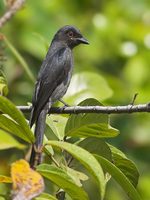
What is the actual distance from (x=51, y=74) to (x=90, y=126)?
2591 mm

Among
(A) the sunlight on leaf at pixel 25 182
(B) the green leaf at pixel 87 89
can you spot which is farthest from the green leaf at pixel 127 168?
(B) the green leaf at pixel 87 89

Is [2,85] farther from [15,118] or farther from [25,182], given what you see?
[25,182]

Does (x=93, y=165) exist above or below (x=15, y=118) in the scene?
below

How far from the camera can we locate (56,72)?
5855 mm

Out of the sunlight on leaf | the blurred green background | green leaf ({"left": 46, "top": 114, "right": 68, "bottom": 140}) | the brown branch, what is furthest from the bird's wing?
the sunlight on leaf

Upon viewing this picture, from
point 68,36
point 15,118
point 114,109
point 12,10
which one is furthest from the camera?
point 68,36

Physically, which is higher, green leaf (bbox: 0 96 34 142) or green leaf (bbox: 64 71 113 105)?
green leaf (bbox: 0 96 34 142)

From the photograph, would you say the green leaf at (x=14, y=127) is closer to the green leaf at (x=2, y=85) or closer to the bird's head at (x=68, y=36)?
the green leaf at (x=2, y=85)

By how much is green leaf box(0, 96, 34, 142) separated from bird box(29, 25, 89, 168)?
4.99ft

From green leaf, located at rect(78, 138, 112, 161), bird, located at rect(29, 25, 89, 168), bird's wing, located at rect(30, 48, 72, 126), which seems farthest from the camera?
bird's wing, located at rect(30, 48, 72, 126)

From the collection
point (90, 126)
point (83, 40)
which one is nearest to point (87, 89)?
point (83, 40)

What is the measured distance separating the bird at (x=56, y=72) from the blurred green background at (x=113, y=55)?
37cm

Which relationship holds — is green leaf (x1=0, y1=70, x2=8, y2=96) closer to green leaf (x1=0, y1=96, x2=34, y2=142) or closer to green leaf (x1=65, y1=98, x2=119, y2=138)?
green leaf (x1=65, y1=98, x2=119, y2=138)

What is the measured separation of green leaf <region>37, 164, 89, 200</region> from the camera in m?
2.70
